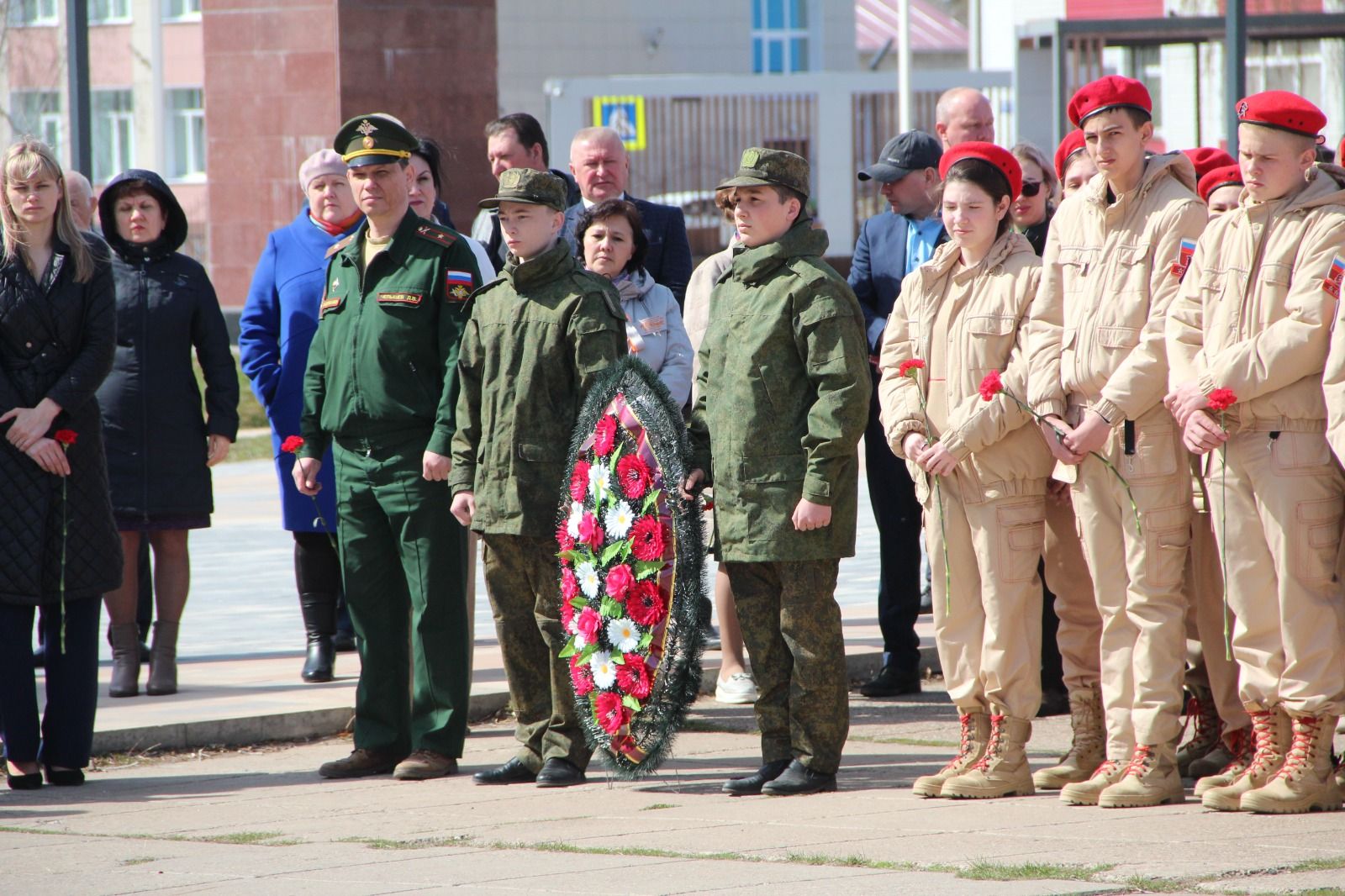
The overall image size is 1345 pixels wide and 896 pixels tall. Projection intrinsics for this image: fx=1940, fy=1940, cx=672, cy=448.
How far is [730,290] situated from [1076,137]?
1.56 meters

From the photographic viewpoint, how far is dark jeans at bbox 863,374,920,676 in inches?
333

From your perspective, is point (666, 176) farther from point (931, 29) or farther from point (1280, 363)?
point (1280, 363)

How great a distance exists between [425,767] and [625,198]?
8.42ft

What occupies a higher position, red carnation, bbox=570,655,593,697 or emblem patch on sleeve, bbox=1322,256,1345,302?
emblem patch on sleeve, bbox=1322,256,1345,302

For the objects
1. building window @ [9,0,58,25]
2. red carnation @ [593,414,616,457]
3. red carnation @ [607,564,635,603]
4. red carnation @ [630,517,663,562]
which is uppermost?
building window @ [9,0,58,25]

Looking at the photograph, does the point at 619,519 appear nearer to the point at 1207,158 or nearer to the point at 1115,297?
the point at 1115,297

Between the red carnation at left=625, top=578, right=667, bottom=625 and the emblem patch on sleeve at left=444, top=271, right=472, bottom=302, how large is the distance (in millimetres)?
1289

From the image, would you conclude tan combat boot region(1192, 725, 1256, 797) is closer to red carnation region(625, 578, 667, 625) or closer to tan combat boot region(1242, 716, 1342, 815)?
tan combat boot region(1242, 716, 1342, 815)

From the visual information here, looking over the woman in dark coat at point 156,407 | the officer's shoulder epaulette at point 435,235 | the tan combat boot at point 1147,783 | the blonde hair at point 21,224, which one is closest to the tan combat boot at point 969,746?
the tan combat boot at point 1147,783

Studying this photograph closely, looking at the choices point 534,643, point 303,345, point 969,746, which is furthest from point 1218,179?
point 303,345

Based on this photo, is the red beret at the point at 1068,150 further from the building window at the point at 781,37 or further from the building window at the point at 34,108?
the building window at the point at 781,37

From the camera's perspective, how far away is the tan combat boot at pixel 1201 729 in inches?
265

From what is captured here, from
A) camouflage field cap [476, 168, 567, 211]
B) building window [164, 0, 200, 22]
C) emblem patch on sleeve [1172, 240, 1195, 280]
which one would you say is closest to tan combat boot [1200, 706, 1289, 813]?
emblem patch on sleeve [1172, 240, 1195, 280]

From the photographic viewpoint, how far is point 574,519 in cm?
677
